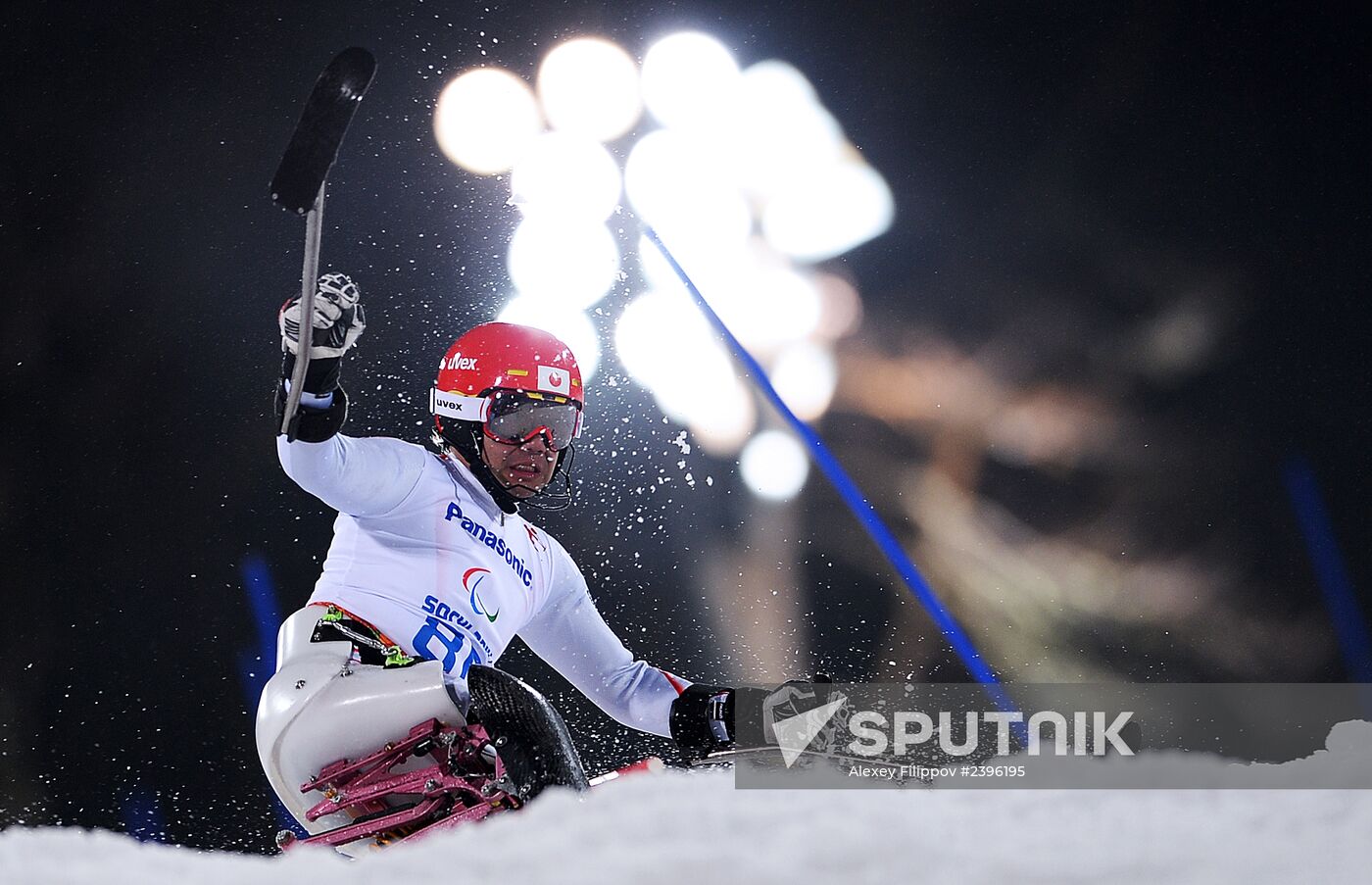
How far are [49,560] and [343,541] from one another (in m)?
2.14

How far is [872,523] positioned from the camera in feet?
19.5

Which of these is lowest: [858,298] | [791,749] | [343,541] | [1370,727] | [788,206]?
[791,749]

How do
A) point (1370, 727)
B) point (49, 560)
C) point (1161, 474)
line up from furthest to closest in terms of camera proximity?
1. point (1161, 474)
2. point (49, 560)
3. point (1370, 727)

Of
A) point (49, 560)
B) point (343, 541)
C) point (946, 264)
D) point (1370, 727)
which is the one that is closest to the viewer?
point (1370, 727)

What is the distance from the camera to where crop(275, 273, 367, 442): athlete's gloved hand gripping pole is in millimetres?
2973

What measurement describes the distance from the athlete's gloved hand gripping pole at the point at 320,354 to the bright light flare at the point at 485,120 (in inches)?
112

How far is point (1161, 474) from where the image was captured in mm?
5680

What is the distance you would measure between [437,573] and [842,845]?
216 centimetres

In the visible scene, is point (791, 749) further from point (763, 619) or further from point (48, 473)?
point (48, 473)

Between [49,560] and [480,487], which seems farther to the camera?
[49,560]

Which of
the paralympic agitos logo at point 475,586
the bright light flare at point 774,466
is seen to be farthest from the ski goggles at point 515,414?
the bright light flare at point 774,466

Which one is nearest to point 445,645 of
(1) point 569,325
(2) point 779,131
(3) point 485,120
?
(1) point 569,325

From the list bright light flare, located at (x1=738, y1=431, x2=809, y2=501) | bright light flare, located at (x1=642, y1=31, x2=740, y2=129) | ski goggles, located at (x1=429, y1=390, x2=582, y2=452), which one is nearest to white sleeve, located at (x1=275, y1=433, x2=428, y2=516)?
ski goggles, located at (x1=429, y1=390, x2=582, y2=452)

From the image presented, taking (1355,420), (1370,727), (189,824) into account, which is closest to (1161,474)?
(1355,420)
